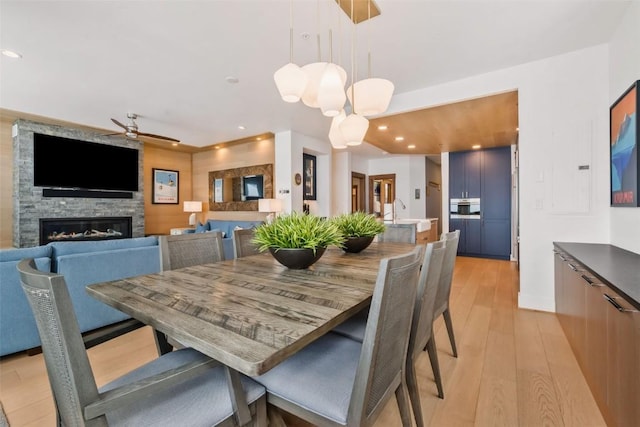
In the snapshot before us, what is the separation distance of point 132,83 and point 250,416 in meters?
3.90

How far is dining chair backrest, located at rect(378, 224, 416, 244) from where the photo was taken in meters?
2.70

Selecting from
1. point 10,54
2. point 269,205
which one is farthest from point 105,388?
point 269,205

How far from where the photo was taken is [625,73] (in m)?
2.20

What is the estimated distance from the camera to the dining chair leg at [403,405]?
111 centimetres

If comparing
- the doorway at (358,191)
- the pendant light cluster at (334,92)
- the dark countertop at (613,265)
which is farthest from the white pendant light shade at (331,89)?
the doorway at (358,191)

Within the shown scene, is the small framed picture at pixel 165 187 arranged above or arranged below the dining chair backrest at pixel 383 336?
above

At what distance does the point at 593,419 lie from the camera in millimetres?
1415

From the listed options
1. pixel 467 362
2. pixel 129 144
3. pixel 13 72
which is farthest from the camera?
pixel 129 144

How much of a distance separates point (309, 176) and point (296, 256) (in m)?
5.33

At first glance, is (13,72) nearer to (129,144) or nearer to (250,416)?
(129,144)

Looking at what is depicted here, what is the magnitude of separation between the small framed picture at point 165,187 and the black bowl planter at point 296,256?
6546mm

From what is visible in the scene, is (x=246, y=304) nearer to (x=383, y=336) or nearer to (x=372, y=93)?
(x=383, y=336)

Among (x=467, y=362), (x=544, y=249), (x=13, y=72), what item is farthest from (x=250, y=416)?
(x=13, y=72)

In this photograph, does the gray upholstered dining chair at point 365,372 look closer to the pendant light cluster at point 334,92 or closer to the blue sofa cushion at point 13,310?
the pendant light cluster at point 334,92
